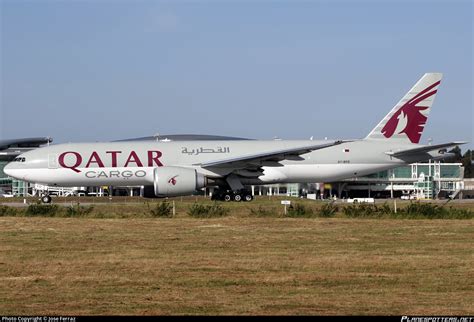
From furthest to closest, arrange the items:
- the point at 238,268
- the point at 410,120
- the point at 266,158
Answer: the point at 410,120 < the point at 266,158 < the point at 238,268

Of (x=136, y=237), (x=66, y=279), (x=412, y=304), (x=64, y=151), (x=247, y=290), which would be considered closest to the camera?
(x=412, y=304)

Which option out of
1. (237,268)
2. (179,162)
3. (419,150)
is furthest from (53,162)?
(237,268)

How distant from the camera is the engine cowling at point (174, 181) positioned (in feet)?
122

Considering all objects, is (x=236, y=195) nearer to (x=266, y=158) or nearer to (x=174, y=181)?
(x=266, y=158)

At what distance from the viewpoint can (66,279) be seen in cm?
1385

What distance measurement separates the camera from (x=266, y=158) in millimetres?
39000

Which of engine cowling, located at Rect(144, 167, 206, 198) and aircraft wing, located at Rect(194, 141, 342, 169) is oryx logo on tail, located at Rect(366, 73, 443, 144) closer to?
aircraft wing, located at Rect(194, 141, 342, 169)

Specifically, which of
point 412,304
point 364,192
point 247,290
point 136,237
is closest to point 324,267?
point 247,290

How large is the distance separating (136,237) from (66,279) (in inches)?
241

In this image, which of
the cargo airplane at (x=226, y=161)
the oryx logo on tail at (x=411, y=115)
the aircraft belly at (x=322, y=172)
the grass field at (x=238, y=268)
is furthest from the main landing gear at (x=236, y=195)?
the grass field at (x=238, y=268)

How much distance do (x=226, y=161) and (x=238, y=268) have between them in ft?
79.1

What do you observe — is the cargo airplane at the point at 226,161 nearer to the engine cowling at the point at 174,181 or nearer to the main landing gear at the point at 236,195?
the main landing gear at the point at 236,195

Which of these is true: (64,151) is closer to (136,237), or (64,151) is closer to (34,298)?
(136,237)

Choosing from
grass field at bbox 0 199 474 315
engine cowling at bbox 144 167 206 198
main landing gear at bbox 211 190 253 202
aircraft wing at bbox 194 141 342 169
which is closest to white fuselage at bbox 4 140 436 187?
aircraft wing at bbox 194 141 342 169
